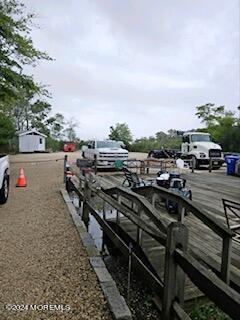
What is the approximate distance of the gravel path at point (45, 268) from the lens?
271cm

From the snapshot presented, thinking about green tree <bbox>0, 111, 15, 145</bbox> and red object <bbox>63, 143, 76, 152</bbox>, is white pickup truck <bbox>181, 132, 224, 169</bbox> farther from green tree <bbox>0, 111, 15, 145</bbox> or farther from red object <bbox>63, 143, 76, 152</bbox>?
red object <bbox>63, 143, 76, 152</bbox>

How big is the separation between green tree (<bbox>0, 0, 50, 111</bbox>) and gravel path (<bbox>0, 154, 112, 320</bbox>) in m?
7.47

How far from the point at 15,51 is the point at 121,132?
3565cm

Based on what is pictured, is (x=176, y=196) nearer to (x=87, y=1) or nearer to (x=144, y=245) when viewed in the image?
(x=144, y=245)

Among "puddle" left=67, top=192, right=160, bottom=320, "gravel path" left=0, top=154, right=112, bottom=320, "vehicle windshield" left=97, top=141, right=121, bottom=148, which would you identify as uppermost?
"vehicle windshield" left=97, top=141, right=121, bottom=148

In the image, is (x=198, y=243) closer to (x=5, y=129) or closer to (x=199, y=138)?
(x=199, y=138)

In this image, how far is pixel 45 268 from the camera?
3.51m

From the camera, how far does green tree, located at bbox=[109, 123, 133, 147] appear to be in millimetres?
45781

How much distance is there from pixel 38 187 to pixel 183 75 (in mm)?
20497

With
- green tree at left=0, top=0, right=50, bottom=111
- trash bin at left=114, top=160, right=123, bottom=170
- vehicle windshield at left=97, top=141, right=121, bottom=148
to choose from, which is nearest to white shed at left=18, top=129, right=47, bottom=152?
vehicle windshield at left=97, top=141, right=121, bottom=148

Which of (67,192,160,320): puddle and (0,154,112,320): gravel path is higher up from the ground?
(0,154,112,320): gravel path

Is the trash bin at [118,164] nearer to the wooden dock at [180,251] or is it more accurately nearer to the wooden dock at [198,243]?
the wooden dock at [198,243]

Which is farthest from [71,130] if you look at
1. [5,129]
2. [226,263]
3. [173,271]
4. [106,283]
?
[173,271]

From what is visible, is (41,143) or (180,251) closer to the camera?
(180,251)
